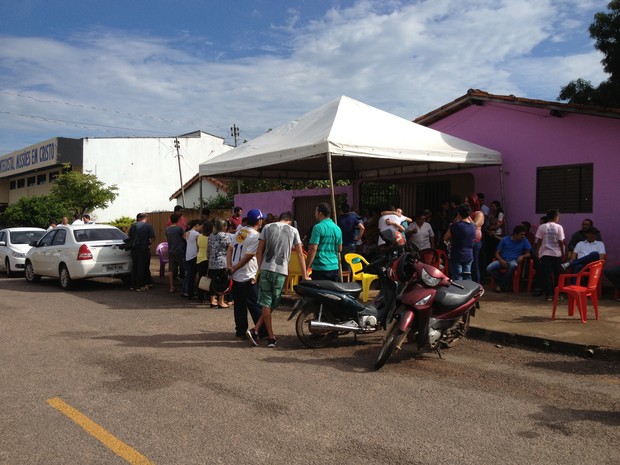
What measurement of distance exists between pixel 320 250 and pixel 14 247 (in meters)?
12.0

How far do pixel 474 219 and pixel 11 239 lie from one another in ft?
43.7

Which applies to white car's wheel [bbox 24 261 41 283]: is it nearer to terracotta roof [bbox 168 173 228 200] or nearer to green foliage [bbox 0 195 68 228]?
green foliage [bbox 0 195 68 228]

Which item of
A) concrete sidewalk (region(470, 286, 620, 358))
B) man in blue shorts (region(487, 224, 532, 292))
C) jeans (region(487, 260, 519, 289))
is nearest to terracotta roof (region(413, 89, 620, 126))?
man in blue shorts (region(487, 224, 532, 292))

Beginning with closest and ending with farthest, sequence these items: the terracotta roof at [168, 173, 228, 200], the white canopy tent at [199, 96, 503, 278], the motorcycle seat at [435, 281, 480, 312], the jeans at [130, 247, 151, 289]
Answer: the motorcycle seat at [435, 281, 480, 312]
the white canopy tent at [199, 96, 503, 278]
the jeans at [130, 247, 151, 289]
the terracotta roof at [168, 173, 228, 200]

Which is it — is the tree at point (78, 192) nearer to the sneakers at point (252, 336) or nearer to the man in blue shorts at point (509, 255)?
the man in blue shorts at point (509, 255)

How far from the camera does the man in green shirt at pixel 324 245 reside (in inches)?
308

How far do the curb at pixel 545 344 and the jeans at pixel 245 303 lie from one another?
290 cm

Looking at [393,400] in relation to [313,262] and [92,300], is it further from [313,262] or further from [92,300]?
[92,300]

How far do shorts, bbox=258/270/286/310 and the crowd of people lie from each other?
0.5 inches

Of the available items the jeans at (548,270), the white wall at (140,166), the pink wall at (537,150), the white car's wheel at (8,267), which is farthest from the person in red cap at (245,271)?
the white wall at (140,166)

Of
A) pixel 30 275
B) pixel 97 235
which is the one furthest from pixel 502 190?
pixel 30 275

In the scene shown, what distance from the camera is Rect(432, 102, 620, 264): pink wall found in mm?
11078

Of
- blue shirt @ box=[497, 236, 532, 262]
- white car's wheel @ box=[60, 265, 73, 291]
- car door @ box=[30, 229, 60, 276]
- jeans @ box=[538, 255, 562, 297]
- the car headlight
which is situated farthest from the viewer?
car door @ box=[30, 229, 60, 276]

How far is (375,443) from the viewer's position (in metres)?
4.08
